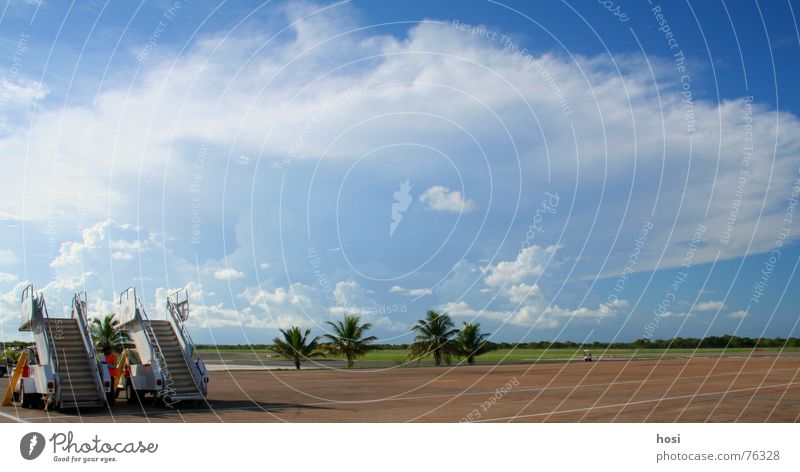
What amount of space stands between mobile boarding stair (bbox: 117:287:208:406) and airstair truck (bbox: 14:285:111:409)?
1423 millimetres

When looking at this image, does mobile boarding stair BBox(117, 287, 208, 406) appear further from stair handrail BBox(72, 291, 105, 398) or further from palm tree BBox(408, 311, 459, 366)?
palm tree BBox(408, 311, 459, 366)

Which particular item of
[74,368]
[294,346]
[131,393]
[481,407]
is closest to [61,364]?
[74,368]

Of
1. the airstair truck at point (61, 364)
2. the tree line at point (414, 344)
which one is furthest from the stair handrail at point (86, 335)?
the tree line at point (414, 344)

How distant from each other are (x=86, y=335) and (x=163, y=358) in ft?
8.46

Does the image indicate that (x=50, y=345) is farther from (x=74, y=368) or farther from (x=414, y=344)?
(x=414, y=344)

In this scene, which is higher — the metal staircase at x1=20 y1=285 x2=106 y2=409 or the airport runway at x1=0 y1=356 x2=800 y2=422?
the metal staircase at x1=20 y1=285 x2=106 y2=409

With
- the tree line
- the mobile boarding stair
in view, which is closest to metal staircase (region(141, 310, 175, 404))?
the mobile boarding stair

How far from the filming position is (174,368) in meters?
20.9

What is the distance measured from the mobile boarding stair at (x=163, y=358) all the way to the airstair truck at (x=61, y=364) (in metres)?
1.42

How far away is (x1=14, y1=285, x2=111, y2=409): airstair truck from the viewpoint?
741 inches

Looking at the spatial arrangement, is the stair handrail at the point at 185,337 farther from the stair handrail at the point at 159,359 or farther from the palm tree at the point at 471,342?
the palm tree at the point at 471,342

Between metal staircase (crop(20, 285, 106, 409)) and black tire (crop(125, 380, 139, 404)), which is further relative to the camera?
black tire (crop(125, 380, 139, 404))

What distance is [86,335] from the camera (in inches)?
815
